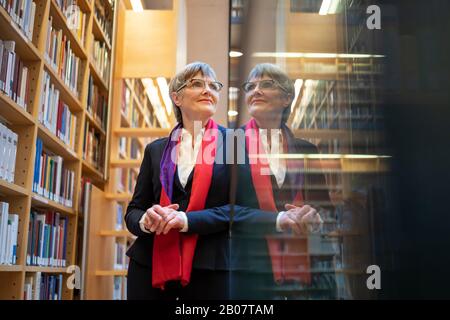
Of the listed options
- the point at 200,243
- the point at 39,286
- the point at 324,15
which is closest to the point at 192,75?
the point at 200,243

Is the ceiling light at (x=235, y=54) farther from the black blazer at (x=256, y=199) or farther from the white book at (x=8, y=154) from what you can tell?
the white book at (x=8, y=154)

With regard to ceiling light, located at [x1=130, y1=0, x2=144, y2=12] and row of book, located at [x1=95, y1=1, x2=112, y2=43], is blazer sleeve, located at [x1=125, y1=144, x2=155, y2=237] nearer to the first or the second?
ceiling light, located at [x1=130, y1=0, x2=144, y2=12]

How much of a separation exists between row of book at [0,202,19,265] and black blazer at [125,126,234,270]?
0.61 meters

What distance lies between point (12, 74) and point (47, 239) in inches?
29.8

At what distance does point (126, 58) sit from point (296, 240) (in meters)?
2.00

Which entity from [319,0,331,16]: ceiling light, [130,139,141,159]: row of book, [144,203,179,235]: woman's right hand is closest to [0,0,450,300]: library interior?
[319,0,331,16]: ceiling light

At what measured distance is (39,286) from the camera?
7.31 feet

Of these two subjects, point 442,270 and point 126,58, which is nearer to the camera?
point 442,270

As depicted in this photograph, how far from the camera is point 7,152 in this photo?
193cm

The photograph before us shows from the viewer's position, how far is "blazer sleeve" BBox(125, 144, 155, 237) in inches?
58.2

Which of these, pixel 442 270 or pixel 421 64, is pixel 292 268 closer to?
pixel 442 270

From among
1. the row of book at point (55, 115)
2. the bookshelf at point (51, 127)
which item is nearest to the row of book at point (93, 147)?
the bookshelf at point (51, 127)

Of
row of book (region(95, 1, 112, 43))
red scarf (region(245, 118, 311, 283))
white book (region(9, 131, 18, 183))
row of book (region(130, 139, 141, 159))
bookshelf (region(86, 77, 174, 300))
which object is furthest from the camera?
row of book (region(130, 139, 141, 159))

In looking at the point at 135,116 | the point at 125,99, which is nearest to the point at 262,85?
the point at 125,99
